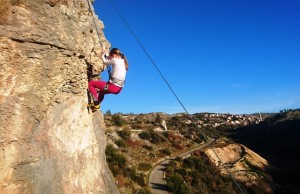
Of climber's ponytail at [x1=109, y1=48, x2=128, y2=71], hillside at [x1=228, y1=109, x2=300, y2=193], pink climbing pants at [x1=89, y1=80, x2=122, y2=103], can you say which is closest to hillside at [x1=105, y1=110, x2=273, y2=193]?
hillside at [x1=228, y1=109, x2=300, y2=193]

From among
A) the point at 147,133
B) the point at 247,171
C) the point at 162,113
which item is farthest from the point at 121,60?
the point at 162,113

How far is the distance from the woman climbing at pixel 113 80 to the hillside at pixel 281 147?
39915mm

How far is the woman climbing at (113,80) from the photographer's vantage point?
373 inches

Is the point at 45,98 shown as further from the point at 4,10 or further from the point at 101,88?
the point at 101,88

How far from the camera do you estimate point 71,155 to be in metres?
8.40

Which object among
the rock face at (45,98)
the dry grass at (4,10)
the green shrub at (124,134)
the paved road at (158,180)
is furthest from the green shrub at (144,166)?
the dry grass at (4,10)

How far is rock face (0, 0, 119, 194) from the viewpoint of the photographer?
6832 millimetres

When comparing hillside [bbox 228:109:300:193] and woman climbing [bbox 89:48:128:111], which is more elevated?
woman climbing [bbox 89:48:128:111]

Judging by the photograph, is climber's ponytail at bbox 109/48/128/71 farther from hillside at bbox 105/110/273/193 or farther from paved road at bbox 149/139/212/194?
paved road at bbox 149/139/212/194

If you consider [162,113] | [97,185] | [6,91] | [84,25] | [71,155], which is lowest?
[97,185]

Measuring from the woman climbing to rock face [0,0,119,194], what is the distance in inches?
19.0

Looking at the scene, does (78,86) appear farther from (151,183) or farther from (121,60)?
(151,183)

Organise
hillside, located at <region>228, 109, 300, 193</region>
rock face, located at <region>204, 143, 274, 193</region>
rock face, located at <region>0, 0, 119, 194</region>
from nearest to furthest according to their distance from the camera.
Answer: rock face, located at <region>0, 0, 119, 194</region> → rock face, located at <region>204, 143, 274, 193</region> → hillside, located at <region>228, 109, 300, 193</region>

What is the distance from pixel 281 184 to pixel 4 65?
46893 millimetres
